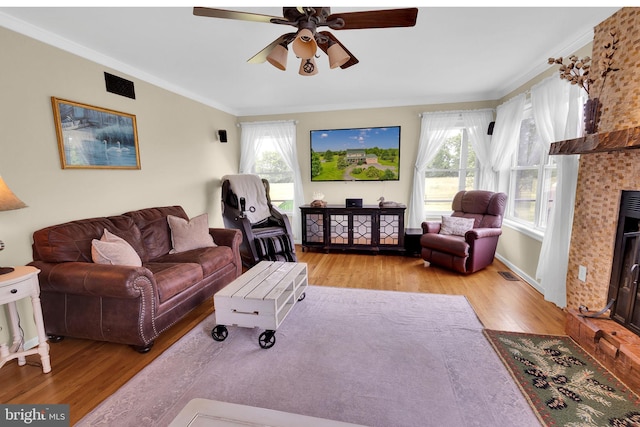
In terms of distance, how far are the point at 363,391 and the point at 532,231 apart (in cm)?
282

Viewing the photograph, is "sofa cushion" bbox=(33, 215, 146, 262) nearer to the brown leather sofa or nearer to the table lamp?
the brown leather sofa

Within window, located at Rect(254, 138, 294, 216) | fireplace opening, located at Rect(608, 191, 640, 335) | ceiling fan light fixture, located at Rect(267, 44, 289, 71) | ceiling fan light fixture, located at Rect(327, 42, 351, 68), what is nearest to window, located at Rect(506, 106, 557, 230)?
fireplace opening, located at Rect(608, 191, 640, 335)

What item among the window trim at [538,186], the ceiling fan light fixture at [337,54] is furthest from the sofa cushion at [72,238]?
the window trim at [538,186]

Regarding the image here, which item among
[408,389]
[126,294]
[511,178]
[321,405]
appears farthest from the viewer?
[511,178]

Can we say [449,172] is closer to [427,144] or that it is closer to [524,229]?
[427,144]

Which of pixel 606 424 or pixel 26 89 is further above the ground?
pixel 26 89

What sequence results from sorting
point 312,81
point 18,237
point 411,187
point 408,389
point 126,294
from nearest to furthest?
point 408,389, point 126,294, point 18,237, point 312,81, point 411,187

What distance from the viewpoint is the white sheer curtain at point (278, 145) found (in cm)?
490

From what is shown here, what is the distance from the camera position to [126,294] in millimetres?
1854

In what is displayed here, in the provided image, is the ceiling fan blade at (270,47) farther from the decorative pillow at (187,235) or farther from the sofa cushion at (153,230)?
the sofa cushion at (153,230)

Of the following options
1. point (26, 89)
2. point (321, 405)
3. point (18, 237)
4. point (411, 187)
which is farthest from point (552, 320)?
point (26, 89)

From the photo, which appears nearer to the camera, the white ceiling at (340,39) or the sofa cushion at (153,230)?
the white ceiling at (340,39)

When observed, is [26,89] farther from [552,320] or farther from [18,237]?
[552,320]

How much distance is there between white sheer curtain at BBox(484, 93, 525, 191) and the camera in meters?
3.51
